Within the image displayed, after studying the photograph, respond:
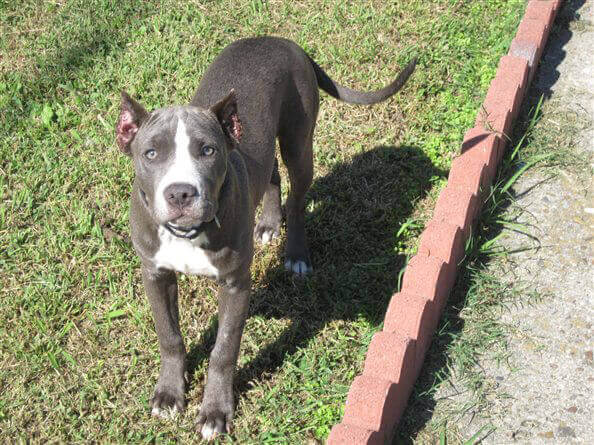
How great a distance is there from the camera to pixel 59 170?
518 cm

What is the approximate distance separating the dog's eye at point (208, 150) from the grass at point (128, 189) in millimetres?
1372

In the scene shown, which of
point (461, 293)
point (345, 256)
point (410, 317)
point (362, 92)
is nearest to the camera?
point (410, 317)

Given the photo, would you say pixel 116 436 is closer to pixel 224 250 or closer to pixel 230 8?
pixel 224 250

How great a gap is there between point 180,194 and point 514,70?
3.05 meters

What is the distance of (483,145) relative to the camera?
4.69m

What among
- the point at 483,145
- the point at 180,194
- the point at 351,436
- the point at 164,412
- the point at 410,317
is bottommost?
the point at 164,412

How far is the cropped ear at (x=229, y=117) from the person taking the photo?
335 cm

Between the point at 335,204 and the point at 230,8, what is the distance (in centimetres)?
212

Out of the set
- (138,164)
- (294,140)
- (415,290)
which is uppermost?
(138,164)

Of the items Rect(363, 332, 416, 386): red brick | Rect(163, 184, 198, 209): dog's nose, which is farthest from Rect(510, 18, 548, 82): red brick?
Rect(163, 184, 198, 209): dog's nose

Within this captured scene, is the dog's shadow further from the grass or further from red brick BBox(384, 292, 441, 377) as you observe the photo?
red brick BBox(384, 292, 441, 377)

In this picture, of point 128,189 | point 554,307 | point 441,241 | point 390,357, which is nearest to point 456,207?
point 441,241

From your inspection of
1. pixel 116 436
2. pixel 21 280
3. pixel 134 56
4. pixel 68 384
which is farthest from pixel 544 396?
pixel 134 56

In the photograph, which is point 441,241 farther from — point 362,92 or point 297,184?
point 362,92
